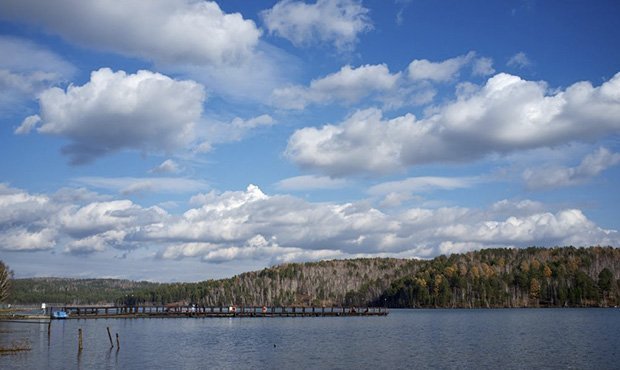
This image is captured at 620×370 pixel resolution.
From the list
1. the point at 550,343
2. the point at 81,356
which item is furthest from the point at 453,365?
the point at 81,356

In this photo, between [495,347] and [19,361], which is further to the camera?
[495,347]

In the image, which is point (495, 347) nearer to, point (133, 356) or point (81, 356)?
point (133, 356)

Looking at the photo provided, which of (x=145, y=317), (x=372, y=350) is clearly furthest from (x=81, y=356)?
(x=145, y=317)

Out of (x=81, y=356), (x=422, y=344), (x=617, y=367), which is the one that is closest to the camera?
(x=617, y=367)

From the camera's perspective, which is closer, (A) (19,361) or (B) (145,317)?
(A) (19,361)


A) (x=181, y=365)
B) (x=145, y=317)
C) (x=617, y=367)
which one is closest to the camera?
(x=617, y=367)

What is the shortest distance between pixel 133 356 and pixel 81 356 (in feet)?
19.5

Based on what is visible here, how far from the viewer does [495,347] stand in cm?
7200

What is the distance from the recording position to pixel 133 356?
67000 mm

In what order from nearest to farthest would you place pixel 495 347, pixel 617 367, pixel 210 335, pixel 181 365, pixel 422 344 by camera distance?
pixel 617 367 → pixel 181 365 → pixel 495 347 → pixel 422 344 → pixel 210 335

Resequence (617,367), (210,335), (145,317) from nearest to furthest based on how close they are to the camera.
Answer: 1. (617,367)
2. (210,335)
3. (145,317)

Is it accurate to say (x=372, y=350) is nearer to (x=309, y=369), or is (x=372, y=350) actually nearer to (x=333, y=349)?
(x=333, y=349)

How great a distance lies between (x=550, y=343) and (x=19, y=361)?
206 ft

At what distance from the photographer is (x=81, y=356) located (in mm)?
67000
